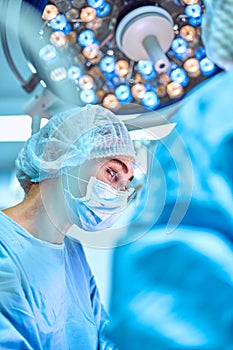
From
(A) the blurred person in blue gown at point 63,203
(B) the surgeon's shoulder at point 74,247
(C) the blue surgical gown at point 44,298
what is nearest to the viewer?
(C) the blue surgical gown at point 44,298

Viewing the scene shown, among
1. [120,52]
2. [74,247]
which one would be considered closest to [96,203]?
[74,247]

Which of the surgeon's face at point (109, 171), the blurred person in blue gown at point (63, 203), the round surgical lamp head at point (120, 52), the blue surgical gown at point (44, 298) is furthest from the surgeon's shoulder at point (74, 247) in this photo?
the round surgical lamp head at point (120, 52)

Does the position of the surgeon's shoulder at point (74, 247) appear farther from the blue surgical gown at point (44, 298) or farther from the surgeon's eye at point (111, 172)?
the surgeon's eye at point (111, 172)

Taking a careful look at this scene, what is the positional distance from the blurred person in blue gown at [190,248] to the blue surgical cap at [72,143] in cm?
23

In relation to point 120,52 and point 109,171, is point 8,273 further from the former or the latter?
point 120,52

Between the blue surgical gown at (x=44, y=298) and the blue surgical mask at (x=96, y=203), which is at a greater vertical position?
the blue surgical mask at (x=96, y=203)

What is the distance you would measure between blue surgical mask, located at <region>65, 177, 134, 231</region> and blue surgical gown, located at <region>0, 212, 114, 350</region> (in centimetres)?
14

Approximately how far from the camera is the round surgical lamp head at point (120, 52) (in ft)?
4.73

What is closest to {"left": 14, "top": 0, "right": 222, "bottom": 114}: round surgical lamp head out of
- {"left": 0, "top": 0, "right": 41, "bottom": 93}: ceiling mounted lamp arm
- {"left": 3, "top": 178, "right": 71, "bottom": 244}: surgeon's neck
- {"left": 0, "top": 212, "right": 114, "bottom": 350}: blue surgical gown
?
{"left": 0, "top": 0, "right": 41, "bottom": 93}: ceiling mounted lamp arm

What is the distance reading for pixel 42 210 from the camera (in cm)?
155

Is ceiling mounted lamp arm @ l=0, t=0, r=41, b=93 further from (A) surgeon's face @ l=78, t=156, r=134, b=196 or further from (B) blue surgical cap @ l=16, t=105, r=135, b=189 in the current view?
(A) surgeon's face @ l=78, t=156, r=134, b=196

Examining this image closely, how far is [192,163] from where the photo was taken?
1.65m

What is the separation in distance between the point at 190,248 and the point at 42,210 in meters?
0.49

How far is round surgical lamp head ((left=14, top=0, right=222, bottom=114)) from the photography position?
4.73 feet
